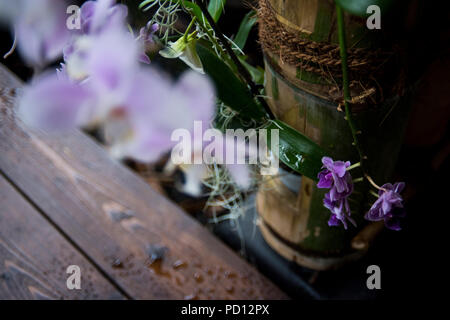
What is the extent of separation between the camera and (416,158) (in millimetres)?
1086

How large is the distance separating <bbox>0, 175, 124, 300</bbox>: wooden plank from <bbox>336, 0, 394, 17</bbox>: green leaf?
2.06ft

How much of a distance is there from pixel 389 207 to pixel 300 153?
13cm

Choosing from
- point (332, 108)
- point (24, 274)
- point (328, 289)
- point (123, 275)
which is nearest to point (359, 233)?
point (328, 289)

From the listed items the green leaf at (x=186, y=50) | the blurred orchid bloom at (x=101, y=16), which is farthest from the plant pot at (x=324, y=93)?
the blurred orchid bloom at (x=101, y=16)

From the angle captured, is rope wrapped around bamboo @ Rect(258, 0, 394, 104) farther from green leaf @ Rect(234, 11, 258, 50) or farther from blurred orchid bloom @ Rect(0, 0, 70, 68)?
blurred orchid bloom @ Rect(0, 0, 70, 68)

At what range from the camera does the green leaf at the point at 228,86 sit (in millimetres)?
529

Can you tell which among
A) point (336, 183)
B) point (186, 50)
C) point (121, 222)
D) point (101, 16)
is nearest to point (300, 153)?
point (336, 183)

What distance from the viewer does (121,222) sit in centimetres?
86

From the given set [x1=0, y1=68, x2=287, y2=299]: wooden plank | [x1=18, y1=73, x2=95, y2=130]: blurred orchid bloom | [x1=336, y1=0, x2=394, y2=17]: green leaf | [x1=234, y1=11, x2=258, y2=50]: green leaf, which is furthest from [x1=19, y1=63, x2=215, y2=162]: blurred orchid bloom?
[x1=0, y1=68, x2=287, y2=299]: wooden plank

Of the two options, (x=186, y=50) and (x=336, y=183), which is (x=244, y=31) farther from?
(x=336, y=183)

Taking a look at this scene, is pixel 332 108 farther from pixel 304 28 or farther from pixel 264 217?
pixel 264 217

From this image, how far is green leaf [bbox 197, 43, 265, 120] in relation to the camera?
53cm

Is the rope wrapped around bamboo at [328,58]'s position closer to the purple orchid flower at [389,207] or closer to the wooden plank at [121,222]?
the purple orchid flower at [389,207]

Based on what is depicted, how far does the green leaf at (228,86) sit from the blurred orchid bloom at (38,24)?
30cm
